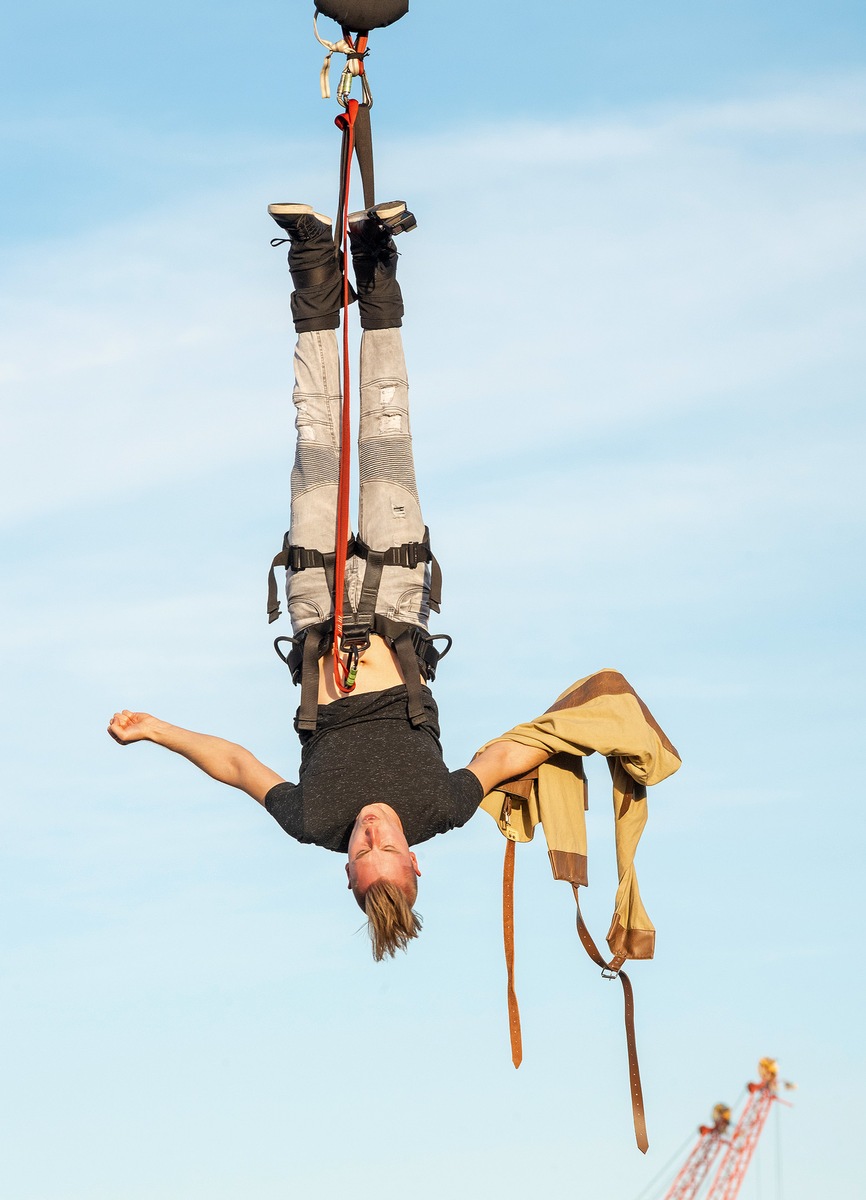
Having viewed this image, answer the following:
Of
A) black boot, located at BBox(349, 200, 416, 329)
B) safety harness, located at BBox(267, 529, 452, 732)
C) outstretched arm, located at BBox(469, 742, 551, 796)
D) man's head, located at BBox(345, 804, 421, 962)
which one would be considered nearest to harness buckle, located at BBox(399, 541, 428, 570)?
safety harness, located at BBox(267, 529, 452, 732)

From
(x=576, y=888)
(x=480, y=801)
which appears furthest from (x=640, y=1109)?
(x=480, y=801)

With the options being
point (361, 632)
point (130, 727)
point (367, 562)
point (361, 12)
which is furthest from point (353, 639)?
point (361, 12)

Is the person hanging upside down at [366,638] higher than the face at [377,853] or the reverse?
higher

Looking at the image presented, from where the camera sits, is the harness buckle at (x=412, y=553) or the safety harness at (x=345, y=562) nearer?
the safety harness at (x=345, y=562)

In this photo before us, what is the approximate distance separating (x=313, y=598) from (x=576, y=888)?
2.72 meters

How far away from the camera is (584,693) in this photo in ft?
37.1

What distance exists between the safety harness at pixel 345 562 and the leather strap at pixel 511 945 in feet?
5.47

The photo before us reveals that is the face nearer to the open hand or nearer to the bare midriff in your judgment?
the bare midriff

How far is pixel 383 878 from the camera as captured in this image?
392 inches

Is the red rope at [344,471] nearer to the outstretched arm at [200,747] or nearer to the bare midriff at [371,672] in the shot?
the bare midriff at [371,672]

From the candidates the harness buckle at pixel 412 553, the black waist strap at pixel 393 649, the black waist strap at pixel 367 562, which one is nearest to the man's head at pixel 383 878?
the black waist strap at pixel 393 649

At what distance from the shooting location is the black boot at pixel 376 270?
10883 millimetres

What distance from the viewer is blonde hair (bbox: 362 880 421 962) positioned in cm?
989

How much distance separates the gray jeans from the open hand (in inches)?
47.2
